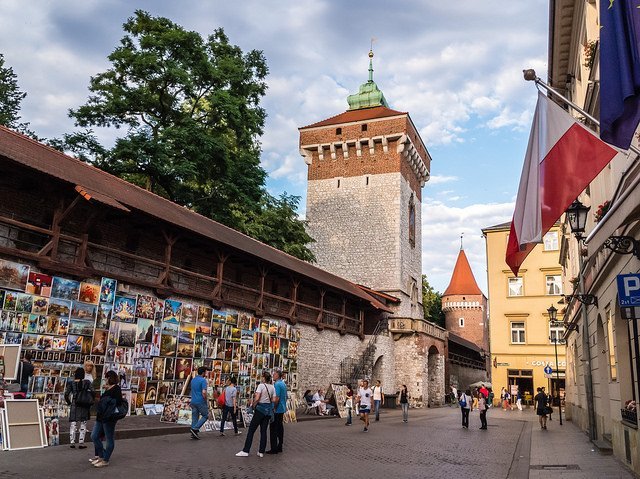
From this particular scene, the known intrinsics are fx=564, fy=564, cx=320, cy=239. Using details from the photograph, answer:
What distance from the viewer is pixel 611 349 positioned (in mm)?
10164

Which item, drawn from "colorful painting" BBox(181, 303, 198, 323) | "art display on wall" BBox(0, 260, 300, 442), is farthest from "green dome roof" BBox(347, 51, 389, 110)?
"colorful painting" BBox(181, 303, 198, 323)

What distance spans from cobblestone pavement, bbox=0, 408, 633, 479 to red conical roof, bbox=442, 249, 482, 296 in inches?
1866

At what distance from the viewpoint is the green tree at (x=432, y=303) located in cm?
6275

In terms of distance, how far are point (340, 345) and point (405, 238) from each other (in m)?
14.9

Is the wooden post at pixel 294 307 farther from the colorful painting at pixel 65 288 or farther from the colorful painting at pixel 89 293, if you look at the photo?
the colorful painting at pixel 65 288

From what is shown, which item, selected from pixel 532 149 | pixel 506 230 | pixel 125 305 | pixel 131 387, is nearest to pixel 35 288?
pixel 125 305

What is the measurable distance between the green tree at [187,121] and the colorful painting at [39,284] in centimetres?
1315

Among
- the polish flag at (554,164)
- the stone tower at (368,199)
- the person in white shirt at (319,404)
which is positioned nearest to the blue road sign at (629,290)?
the polish flag at (554,164)

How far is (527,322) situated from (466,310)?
78.9ft

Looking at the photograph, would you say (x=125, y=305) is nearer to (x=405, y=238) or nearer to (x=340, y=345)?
(x=340, y=345)

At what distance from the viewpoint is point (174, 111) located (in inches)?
1128

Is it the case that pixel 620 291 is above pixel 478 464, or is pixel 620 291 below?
above

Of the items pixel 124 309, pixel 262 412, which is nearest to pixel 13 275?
pixel 124 309

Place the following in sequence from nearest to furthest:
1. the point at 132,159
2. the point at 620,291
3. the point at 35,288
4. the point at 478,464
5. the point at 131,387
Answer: the point at 620,291 < the point at 478,464 < the point at 35,288 < the point at 131,387 < the point at 132,159
